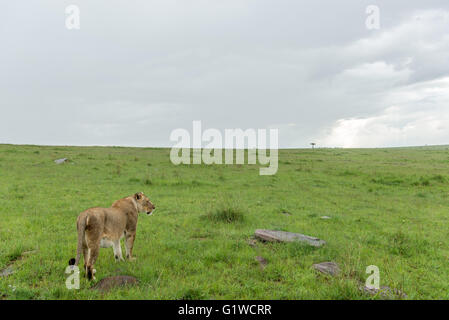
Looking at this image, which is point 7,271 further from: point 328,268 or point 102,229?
point 328,268

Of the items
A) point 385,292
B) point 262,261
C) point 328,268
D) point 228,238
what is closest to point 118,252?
point 228,238

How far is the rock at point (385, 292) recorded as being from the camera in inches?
209

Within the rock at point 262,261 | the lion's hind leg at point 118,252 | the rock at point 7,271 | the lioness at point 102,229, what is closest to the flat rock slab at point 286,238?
the rock at point 262,261

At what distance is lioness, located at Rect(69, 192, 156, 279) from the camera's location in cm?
552

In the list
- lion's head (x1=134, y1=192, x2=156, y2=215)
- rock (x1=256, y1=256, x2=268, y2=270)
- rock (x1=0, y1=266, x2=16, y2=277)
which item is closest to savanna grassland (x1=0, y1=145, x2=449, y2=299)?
rock (x1=256, y1=256, x2=268, y2=270)

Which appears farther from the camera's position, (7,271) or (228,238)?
(228,238)

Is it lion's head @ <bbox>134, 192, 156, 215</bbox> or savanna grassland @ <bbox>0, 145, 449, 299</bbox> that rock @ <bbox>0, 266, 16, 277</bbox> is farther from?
lion's head @ <bbox>134, 192, 156, 215</bbox>

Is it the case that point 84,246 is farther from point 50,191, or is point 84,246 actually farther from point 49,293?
point 50,191

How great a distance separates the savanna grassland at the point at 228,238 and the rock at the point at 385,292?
0.45 feet

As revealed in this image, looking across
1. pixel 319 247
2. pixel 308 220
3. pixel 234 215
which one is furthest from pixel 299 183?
pixel 319 247

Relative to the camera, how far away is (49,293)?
5348 mm

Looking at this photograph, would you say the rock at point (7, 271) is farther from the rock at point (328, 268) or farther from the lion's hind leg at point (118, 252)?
the rock at point (328, 268)

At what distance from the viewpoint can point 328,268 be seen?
6.71 meters

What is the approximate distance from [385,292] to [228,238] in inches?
180
